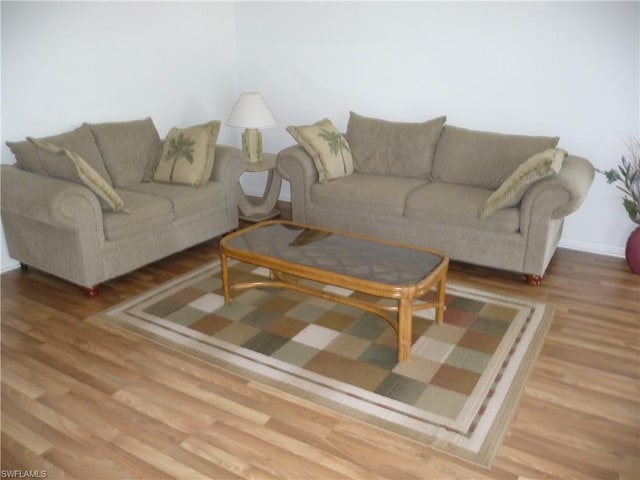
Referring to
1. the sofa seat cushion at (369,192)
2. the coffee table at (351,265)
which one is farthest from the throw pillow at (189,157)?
the coffee table at (351,265)

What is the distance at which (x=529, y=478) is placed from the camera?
1879 millimetres

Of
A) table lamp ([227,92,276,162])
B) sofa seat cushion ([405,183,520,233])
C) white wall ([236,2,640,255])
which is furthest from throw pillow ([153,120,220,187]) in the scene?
sofa seat cushion ([405,183,520,233])

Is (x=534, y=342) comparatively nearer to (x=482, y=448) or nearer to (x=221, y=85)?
(x=482, y=448)

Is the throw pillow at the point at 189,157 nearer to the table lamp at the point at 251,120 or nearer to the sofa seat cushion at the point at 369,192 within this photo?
the table lamp at the point at 251,120

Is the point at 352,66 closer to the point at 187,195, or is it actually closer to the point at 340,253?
the point at 187,195

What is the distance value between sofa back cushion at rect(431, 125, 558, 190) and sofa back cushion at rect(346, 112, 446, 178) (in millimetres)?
89

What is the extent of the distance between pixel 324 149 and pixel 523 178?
4.88 feet

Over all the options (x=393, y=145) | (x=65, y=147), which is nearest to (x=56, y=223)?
(x=65, y=147)

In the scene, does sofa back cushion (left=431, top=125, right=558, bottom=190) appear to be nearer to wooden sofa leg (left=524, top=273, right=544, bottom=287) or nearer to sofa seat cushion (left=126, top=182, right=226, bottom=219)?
wooden sofa leg (left=524, top=273, right=544, bottom=287)

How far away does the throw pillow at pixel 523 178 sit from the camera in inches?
121

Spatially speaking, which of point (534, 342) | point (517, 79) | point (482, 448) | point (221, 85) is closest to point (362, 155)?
point (517, 79)

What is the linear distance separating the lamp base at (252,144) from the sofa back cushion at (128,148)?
715 mm

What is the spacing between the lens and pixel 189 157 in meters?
3.91

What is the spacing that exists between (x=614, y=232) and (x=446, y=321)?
5.82 feet
